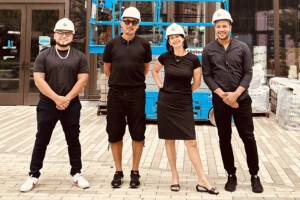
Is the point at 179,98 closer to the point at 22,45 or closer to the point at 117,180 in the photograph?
the point at 117,180

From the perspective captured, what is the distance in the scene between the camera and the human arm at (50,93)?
4375 mm

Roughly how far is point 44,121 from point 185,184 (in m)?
1.76

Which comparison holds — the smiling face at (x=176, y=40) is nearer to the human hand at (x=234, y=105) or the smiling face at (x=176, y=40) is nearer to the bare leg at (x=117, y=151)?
the human hand at (x=234, y=105)

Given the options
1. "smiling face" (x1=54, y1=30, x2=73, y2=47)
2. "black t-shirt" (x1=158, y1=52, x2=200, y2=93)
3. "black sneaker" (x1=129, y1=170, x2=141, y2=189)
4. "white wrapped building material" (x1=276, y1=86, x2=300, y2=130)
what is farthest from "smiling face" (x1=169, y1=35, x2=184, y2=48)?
"white wrapped building material" (x1=276, y1=86, x2=300, y2=130)

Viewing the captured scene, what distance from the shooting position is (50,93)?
4.38 meters

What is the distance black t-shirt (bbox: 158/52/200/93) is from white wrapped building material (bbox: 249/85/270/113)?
5442mm

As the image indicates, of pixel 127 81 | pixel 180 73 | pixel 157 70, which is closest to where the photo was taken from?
pixel 180 73

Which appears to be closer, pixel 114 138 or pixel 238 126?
pixel 238 126

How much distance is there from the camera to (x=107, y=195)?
434 centimetres

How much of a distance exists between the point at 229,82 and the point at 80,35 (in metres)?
8.02

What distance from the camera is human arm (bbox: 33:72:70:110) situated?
172 inches

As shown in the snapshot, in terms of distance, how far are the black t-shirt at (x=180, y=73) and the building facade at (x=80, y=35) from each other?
7.24 meters

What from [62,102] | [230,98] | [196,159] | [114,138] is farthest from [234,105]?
[62,102]

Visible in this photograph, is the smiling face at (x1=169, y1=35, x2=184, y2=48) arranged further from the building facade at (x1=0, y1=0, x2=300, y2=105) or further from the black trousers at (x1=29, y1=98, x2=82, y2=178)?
the building facade at (x1=0, y1=0, x2=300, y2=105)
